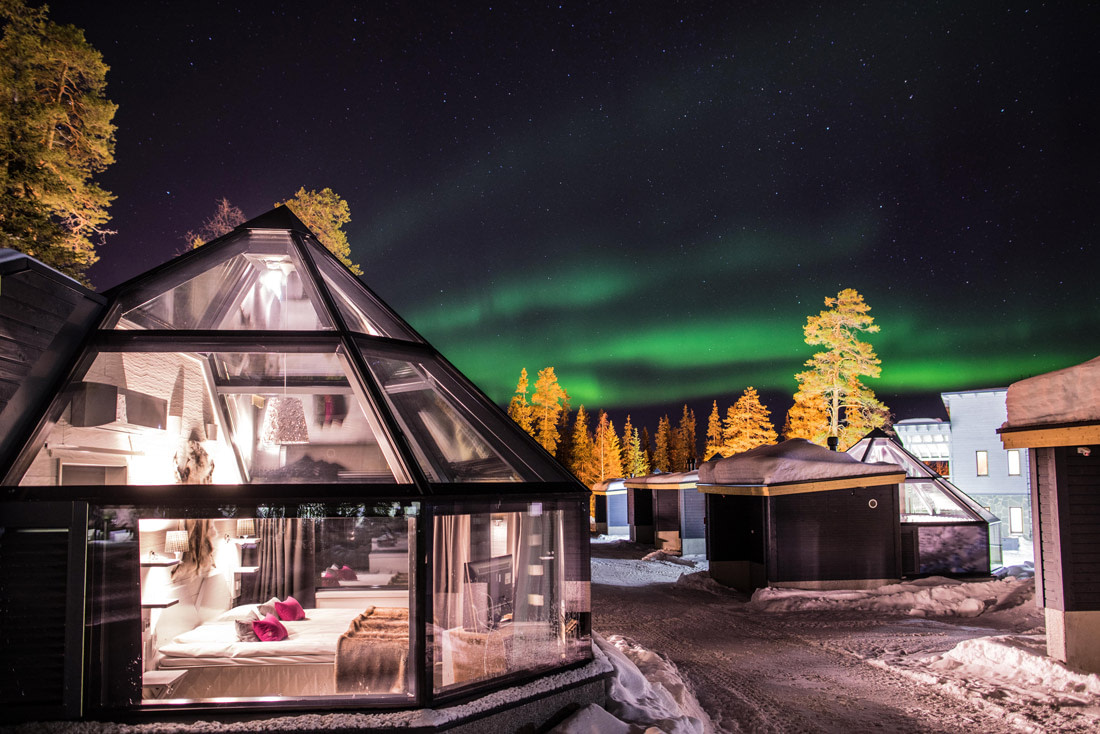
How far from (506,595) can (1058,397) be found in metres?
6.41

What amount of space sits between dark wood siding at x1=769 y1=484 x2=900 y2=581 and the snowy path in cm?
138

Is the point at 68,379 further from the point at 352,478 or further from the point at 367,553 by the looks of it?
the point at 367,553

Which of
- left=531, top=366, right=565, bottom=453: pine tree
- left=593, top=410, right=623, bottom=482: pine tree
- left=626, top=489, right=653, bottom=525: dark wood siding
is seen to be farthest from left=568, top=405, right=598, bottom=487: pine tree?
left=626, top=489, right=653, bottom=525: dark wood siding

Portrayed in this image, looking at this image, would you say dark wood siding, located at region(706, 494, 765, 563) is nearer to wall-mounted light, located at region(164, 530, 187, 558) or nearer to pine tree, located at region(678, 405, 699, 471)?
wall-mounted light, located at region(164, 530, 187, 558)

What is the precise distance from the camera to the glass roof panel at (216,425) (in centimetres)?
482

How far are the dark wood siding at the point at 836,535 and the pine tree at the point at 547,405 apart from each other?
26.0 metres

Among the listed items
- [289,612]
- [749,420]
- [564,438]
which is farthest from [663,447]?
[289,612]

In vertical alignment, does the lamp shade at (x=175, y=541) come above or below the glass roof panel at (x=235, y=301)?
below

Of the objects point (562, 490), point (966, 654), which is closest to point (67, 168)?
point (562, 490)

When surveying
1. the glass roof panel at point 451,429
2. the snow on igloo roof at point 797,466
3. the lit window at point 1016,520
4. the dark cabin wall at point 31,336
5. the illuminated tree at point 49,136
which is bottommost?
the lit window at point 1016,520

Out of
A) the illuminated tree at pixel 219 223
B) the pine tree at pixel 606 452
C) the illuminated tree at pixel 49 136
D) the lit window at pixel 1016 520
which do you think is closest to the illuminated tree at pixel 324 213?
the illuminated tree at pixel 219 223

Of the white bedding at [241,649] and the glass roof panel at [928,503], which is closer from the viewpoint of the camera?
the white bedding at [241,649]

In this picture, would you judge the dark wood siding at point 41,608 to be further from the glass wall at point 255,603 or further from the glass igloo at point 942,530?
the glass igloo at point 942,530

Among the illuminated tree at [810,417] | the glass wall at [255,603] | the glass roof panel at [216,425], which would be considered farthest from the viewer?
the illuminated tree at [810,417]
